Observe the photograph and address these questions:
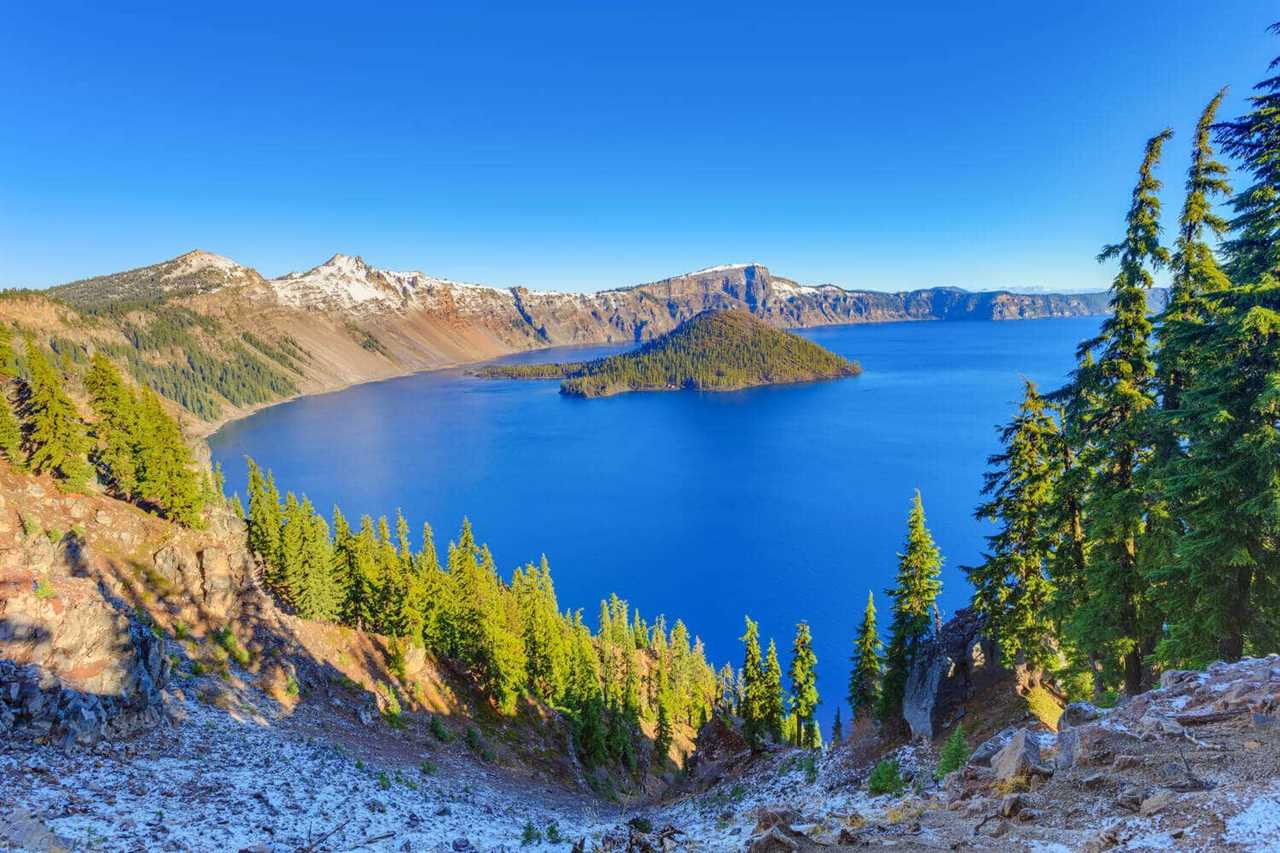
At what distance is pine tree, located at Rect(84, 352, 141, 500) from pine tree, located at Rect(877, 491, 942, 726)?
46889 millimetres

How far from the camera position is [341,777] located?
17.6 m

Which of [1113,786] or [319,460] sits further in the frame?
[319,460]

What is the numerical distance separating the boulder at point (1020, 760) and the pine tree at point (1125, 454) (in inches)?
370

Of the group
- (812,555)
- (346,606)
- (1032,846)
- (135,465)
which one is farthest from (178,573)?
(812,555)

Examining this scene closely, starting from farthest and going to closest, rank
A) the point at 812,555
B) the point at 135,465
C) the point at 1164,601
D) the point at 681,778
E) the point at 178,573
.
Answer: the point at 812,555, the point at 681,778, the point at 135,465, the point at 178,573, the point at 1164,601

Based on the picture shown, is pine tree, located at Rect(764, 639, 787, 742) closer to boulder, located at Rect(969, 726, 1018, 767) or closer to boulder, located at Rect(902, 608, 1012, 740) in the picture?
boulder, located at Rect(902, 608, 1012, 740)

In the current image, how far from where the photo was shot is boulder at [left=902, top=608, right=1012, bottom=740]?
24.8m

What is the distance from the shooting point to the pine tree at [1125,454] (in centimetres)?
1706

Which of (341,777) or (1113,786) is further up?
(1113,786)

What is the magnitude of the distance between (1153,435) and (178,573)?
42901 millimetres

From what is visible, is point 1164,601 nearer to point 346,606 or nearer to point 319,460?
point 346,606

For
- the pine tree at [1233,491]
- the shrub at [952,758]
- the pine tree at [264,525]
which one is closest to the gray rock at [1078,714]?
the shrub at [952,758]

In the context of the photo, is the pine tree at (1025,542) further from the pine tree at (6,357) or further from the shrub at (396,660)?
the pine tree at (6,357)

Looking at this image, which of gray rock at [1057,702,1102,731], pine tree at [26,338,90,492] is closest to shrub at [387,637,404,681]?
pine tree at [26,338,90,492]
